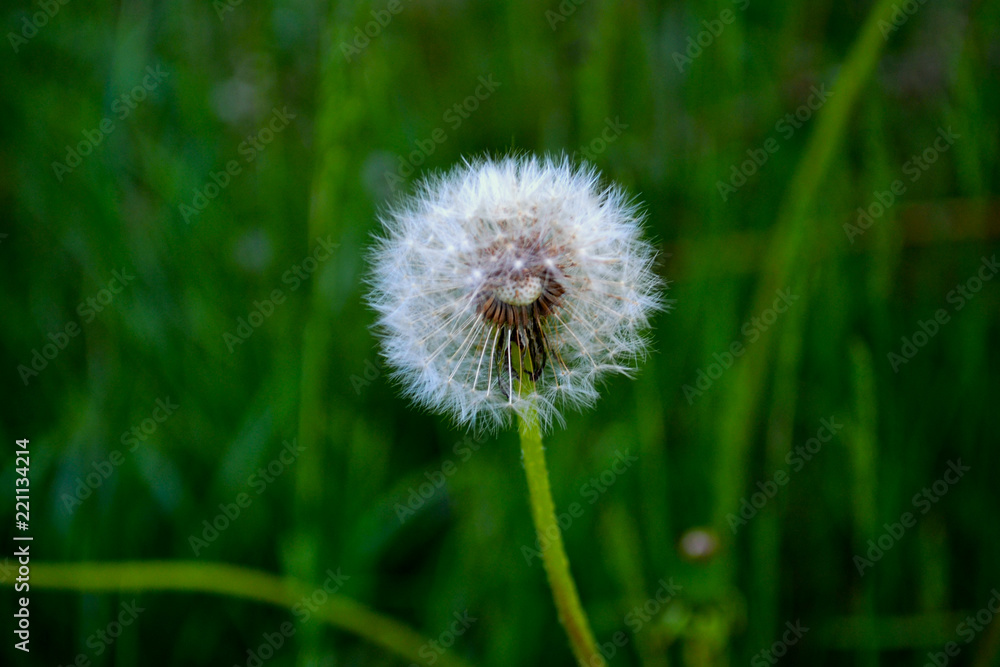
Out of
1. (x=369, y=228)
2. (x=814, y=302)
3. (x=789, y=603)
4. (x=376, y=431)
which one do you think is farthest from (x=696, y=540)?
(x=369, y=228)

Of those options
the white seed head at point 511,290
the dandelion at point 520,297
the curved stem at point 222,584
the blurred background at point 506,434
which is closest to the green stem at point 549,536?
the dandelion at point 520,297

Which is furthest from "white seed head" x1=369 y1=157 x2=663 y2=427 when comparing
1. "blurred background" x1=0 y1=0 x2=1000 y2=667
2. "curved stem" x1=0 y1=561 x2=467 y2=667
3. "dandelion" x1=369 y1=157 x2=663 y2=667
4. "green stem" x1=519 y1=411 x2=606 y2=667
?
"curved stem" x1=0 y1=561 x2=467 y2=667

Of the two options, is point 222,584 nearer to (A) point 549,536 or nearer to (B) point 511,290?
(A) point 549,536

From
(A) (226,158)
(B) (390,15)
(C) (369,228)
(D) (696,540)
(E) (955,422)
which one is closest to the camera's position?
(D) (696,540)

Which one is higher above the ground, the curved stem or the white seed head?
the white seed head

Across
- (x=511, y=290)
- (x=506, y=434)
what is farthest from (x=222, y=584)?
(x=511, y=290)

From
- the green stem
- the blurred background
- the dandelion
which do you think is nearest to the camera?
the green stem

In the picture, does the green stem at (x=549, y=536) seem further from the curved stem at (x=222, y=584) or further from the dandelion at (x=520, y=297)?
the curved stem at (x=222, y=584)

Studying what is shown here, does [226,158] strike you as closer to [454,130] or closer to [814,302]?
[454,130]

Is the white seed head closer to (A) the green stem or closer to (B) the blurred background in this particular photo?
(A) the green stem
